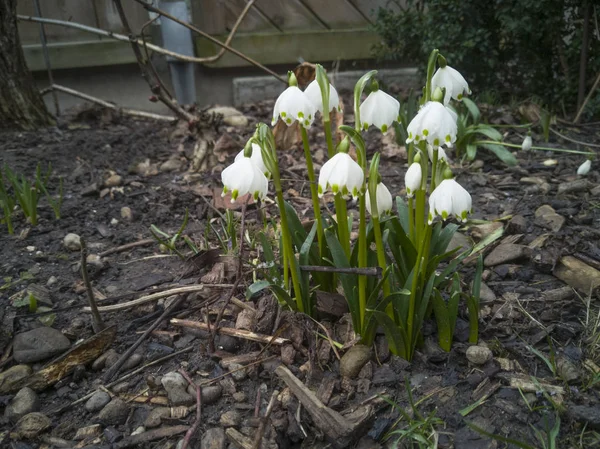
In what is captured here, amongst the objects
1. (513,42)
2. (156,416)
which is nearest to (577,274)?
(156,416)

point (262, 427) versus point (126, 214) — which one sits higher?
point (126, 214)

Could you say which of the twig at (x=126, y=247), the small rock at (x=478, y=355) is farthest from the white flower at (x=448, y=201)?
the twig at (x=126, y=247)

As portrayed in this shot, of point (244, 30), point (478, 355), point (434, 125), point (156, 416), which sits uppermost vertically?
point (244, 30)

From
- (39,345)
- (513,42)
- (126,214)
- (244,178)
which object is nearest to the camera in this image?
(244,178)

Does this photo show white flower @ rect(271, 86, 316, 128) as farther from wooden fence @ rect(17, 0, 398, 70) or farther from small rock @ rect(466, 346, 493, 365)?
wooden fence @ rect(17, 0, 398, 70)

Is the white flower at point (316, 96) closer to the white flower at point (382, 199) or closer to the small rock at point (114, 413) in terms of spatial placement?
the white flower at point (382, 199)

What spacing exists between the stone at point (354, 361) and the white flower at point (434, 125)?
2.28ft

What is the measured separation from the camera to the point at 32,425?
4.85 ft

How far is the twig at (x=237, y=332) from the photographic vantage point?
1.71 m

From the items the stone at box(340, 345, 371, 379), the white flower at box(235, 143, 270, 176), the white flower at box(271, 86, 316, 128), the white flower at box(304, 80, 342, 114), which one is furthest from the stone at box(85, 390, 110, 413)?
the white flower at box(304, 80, 342, 114)

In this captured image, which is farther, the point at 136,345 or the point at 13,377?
the point at 136,345

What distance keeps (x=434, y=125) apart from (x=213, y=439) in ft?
3.28

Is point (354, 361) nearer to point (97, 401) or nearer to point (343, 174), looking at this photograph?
point (343, 174)

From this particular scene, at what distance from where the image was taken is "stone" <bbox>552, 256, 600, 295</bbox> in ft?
6.26
